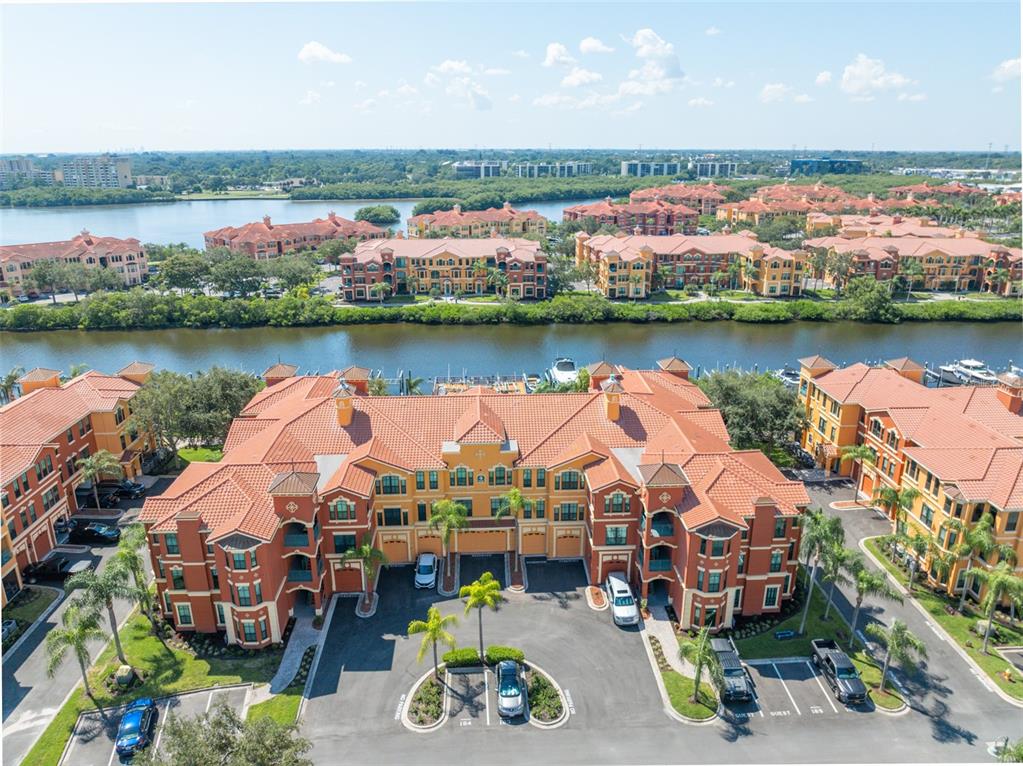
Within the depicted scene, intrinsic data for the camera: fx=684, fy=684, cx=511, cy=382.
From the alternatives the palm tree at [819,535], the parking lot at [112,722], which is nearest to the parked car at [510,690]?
the parking lot at [112,722]

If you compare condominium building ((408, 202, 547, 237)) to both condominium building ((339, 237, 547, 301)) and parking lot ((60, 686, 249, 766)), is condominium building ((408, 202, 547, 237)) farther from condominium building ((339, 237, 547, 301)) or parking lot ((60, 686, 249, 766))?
parking lot ((60, 686, 249, 766))

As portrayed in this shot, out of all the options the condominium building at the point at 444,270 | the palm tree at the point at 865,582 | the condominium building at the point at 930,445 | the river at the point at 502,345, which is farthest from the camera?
the condominium building at the point at 444,270

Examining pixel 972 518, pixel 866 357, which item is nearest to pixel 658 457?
pixel 972 518

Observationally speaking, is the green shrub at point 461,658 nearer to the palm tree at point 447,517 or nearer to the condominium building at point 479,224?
the palm tree at point 447,517

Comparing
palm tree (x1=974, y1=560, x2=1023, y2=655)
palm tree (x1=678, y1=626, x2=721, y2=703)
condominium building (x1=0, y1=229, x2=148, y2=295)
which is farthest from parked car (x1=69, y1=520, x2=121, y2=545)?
condominium building (x1=0, y1=229, x2=148, y2=295)

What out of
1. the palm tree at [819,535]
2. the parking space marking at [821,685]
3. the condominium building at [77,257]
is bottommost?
the parking space marking at [821,685]

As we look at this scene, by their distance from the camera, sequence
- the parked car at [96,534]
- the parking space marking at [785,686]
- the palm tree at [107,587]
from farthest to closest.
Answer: the parked car at [96,534] < the palm tree at [107,587] < the parking space marking at [785,686]

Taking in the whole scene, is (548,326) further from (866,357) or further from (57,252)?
(57,252)

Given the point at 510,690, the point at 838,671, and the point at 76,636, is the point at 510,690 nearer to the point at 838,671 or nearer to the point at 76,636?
the point at 838,671
